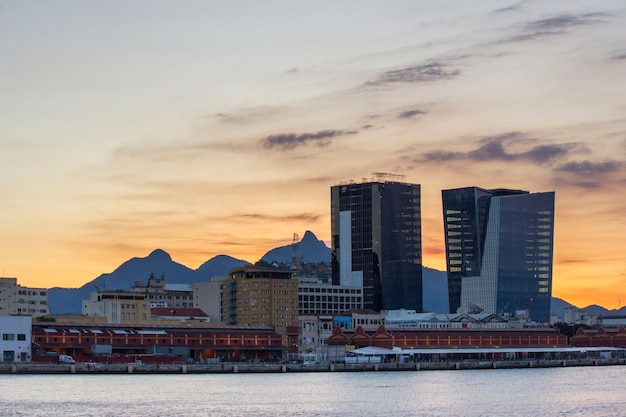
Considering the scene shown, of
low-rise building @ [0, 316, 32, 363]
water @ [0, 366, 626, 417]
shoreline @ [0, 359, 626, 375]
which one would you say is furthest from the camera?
low-rise building @ [0, 316, 32, 363]

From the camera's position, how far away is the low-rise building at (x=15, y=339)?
183500 mm

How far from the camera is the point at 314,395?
5290 inches

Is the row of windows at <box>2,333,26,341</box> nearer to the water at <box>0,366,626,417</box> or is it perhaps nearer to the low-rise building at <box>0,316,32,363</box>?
the low-rise building at <box>0,316,32,363</box>

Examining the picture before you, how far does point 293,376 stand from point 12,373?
38983mm

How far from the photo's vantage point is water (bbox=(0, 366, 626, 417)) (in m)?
114

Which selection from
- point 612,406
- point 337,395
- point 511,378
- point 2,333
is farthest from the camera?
point 2,333

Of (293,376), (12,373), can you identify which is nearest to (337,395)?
(293,376)

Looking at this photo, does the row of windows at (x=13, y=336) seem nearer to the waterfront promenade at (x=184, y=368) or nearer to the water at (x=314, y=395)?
the waterfront promenade at (x=184, y=368)

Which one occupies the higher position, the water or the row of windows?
the row of windows

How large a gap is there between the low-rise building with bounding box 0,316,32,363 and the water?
9554 mm

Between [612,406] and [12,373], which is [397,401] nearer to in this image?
[612,406]

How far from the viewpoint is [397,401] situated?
4938 inches

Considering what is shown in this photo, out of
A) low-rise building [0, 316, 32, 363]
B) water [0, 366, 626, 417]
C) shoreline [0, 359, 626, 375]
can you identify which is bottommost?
water [0, 366, 626, 417]

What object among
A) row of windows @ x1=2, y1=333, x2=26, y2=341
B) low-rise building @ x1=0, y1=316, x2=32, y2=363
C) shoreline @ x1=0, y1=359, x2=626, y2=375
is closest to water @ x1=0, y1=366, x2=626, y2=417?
shoreline @ x1=0, y1=359, x2=626, y2=375
